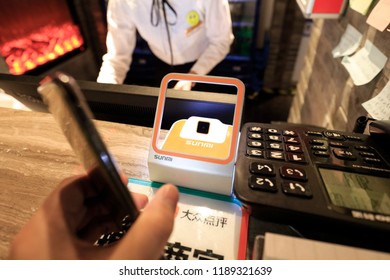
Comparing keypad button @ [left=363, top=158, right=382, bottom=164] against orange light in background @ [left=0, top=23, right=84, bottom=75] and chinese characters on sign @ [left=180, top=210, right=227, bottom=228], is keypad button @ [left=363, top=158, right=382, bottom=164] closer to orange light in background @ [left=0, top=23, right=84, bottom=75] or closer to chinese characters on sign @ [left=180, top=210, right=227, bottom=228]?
chinese characters on sign @ [left=180, top=210, right=227, bottom=228]

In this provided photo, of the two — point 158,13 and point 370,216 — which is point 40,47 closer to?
point 158,13

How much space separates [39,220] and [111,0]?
1.03m

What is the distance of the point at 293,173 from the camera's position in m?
0.38

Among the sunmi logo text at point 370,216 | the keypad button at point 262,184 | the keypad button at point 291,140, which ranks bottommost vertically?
the keypad button at point 262,184

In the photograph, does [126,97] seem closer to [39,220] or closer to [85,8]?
[39,220]

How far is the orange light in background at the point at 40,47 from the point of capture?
1.22 m

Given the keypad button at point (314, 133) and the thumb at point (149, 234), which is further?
the keypad button at point (314, 133)

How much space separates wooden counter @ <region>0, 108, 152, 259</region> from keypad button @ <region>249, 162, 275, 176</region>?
0.24 m

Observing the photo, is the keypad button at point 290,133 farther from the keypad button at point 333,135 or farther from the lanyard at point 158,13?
the lanyard at point 158,13

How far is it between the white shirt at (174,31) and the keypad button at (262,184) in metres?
0.78

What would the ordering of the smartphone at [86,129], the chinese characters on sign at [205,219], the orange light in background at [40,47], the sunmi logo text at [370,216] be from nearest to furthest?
the smartphone at [86,129] < the sunmi logo text at [370,216] < the chinese characters on sign at [205,219] < the orange light in background at [40,47]

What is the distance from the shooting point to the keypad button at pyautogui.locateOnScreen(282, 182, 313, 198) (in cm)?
35

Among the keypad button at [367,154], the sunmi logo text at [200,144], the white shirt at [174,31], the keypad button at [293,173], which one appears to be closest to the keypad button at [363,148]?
the keypad button at [367,154]

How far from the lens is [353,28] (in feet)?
2.48
